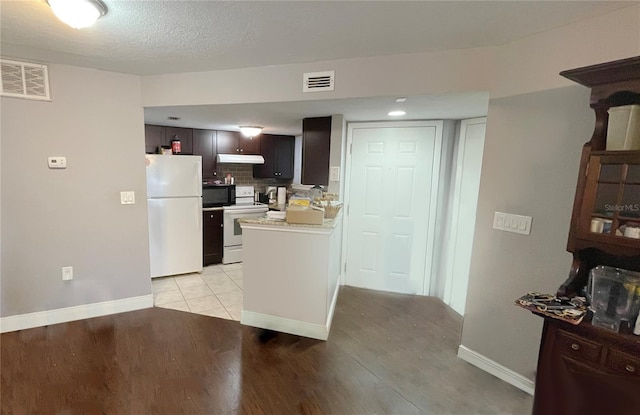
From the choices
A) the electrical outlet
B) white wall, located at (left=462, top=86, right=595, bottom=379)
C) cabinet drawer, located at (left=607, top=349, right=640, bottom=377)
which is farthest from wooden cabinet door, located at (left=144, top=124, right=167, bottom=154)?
cabinet drawer, located at (left=607, top=349, right=640, bottom=377)

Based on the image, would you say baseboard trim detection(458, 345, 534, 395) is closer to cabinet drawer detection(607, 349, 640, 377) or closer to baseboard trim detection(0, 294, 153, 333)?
cabinet drawer detection(607, 349, 640, 377)

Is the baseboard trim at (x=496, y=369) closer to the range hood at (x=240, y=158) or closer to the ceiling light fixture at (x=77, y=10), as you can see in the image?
the ceiling light fixture at (x=77, y=10)

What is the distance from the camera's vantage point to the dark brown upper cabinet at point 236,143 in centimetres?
457

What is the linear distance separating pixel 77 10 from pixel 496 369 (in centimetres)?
331

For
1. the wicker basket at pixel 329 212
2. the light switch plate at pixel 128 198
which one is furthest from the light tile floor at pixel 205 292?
the wicker basket at pixel 329 212

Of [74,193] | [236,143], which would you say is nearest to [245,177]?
[236,143]

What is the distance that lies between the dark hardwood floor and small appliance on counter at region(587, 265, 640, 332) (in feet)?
2.93

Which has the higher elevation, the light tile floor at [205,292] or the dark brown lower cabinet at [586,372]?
the dark brown lower cabinet at [586,372]

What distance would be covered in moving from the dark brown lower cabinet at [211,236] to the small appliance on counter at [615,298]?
4.00 m

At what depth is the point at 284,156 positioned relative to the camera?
5.04 metres

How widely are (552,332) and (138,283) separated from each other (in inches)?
131

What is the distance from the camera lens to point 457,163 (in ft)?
10.3

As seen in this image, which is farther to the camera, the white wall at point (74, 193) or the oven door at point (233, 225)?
the oven door at point (233, 225)

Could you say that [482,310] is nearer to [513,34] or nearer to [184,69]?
[513,34]
